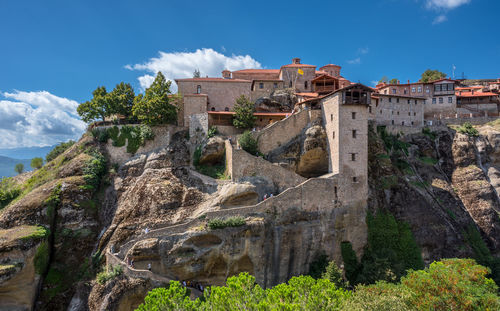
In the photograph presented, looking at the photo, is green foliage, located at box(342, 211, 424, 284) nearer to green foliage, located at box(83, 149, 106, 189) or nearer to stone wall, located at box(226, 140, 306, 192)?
stone wall, located at box(226, 140, 306, 192)

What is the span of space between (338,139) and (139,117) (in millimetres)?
22476

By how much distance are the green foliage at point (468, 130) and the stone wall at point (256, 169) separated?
27152mm

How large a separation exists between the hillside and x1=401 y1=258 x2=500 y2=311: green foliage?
890 centimetres

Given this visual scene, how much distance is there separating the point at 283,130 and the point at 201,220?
13.2m

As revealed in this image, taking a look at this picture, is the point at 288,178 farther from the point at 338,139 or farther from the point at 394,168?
the point at 394,168

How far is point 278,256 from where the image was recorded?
26422 mm

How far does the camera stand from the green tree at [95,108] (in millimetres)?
37406

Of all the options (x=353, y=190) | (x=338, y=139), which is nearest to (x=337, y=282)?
(x=353, y=190)

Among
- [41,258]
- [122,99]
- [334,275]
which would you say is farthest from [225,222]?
[122,99]

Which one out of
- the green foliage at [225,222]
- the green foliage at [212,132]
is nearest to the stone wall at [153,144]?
the green foliage at [212,132]

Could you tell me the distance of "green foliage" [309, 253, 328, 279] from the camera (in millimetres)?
26516

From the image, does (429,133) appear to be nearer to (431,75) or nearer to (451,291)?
(431,75)

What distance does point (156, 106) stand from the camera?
1337 inches

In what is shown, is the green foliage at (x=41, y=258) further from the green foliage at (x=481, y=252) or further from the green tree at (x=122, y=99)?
the green foliage at (x=481, y=252)
